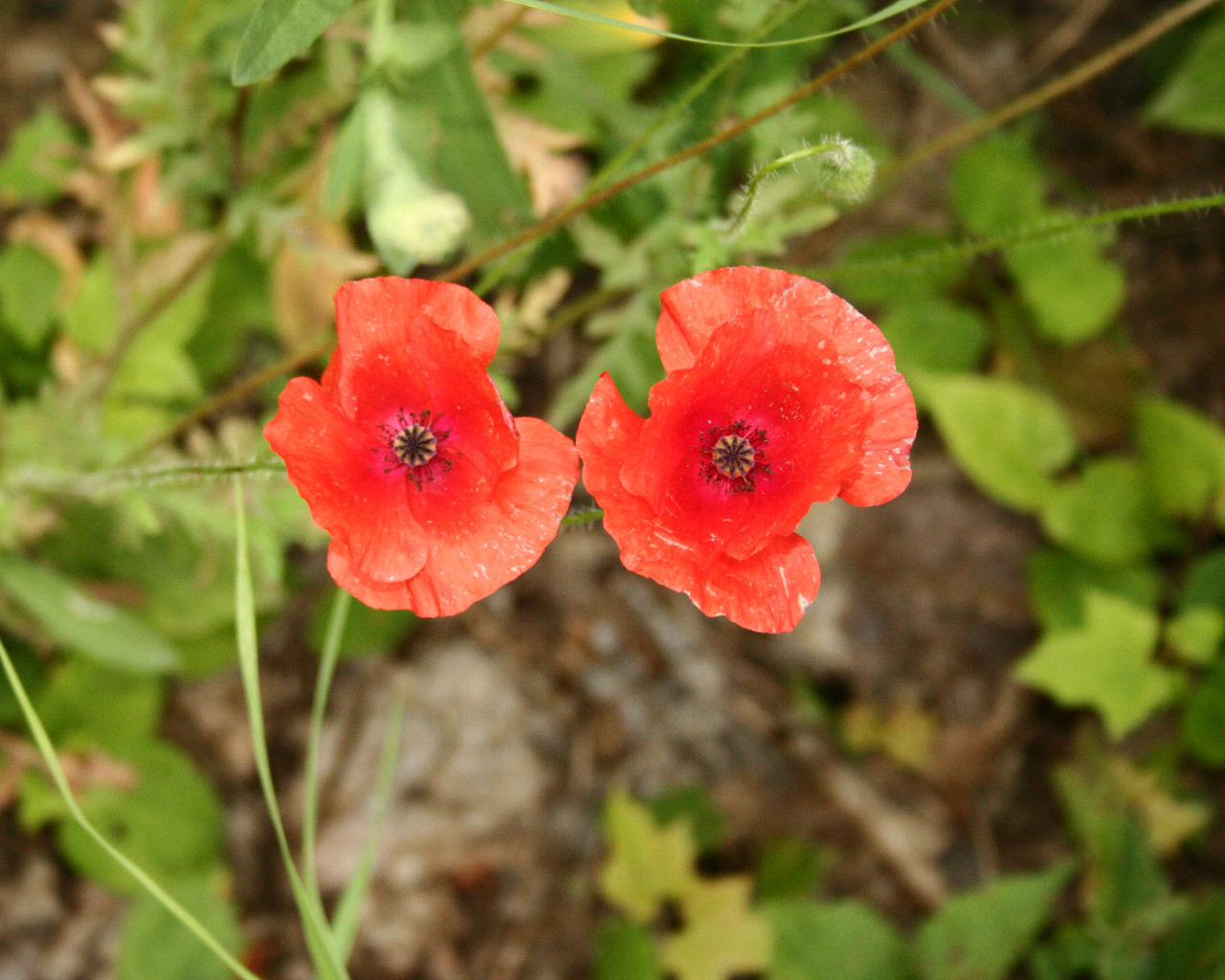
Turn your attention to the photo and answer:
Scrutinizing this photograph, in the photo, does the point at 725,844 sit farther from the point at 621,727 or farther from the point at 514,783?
the point at 514,783

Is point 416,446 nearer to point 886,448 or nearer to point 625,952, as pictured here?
point 886,448

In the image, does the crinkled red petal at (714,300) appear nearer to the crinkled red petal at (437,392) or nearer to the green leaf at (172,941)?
the crinkled red petal at (437,392)

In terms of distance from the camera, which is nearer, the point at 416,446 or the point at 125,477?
the point at 416,446

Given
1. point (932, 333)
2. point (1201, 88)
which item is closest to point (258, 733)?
point (932, 333)

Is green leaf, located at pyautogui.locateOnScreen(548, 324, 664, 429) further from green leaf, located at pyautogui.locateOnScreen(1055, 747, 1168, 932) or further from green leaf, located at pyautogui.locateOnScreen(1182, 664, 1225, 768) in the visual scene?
green leaf, located at pyautogui.locateOnScreen(1055, 747, 1168, 932)

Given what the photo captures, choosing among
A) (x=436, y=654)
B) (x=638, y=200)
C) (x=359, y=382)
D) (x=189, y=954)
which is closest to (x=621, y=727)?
(x=436, y=654)
